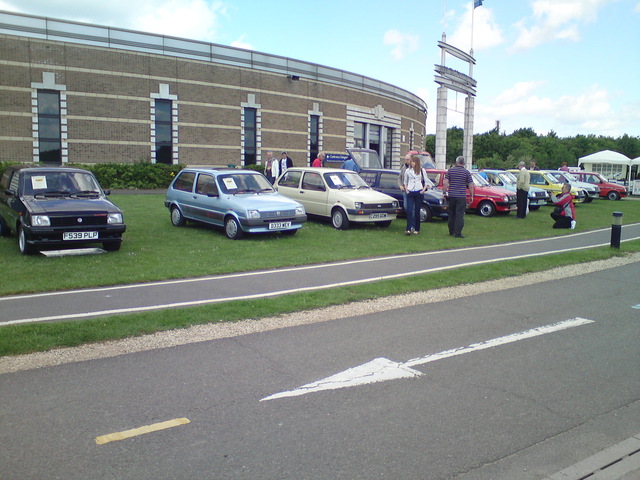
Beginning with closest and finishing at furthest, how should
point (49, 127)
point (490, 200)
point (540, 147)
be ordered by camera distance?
point (490, 200) < point (49, 127) < point (540, 147)

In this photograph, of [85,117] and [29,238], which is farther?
[85,117]

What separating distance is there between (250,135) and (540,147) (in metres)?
88.1

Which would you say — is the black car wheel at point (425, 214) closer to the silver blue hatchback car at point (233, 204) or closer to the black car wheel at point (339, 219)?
the black car wheel at point (339, 219)

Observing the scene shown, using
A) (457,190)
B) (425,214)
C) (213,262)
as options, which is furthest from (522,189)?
(213,262)

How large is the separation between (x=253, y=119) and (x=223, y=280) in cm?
2638

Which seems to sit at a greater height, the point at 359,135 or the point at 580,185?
the point at 359,135

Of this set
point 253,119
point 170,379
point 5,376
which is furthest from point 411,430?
point 253,119

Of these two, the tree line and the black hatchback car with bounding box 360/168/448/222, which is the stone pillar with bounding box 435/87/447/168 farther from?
the tree line

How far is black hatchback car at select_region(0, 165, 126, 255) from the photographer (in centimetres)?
1045

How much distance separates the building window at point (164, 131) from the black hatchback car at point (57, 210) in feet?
61.0

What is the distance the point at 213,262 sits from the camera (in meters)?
10.9

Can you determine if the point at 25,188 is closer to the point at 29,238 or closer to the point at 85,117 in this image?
the point at 29,238

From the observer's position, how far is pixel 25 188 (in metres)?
11.3

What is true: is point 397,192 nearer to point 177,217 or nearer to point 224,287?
point 177,217
